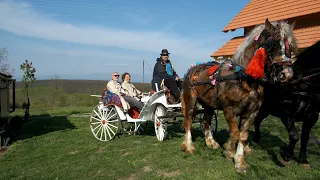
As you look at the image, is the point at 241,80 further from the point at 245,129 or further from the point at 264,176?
the point at 264,176

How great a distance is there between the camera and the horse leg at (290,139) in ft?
18.3

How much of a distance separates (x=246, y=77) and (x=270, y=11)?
1465cm

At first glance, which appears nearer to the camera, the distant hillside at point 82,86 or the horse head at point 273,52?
the horse head at point 273,52

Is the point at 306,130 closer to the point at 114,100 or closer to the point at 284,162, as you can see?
the point at 284,162

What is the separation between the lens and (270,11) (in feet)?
60.5

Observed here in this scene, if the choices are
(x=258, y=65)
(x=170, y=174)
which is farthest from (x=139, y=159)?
(x=258, y=65)

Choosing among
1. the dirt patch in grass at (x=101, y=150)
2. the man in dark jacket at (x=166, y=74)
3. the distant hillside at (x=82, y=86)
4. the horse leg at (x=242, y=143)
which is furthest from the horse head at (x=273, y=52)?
the distant hillside at (x=82, y=86)

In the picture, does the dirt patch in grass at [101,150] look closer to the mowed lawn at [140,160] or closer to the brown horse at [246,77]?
the mowed lawn at [140,160]

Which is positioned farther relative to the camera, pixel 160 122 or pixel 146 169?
pixel 160 122

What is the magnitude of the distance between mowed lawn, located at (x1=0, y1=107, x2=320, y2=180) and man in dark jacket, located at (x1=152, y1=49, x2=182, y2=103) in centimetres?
143

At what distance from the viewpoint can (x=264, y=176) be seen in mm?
5270

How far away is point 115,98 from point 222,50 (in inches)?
491

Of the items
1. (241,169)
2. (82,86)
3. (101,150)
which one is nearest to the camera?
(241,169)

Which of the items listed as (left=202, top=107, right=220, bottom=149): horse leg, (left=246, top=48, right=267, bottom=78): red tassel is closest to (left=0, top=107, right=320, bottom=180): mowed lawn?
(left=202, top=107, right=220, bottom=149): horse leg
